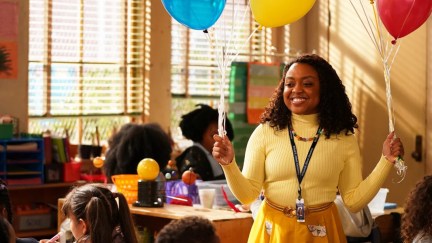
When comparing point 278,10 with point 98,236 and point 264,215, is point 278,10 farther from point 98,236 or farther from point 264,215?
point 98,236

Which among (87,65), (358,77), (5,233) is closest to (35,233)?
(87,65)

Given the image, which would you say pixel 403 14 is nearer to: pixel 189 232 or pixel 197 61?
pixel 189 232

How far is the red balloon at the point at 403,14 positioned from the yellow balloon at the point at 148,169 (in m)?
1.46

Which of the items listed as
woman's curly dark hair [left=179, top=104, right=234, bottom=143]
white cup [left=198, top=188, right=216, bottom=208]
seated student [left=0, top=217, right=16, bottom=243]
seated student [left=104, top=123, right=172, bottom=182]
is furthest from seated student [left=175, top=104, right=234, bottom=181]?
seated student [left=0, top=217, right=16, bottom=243]

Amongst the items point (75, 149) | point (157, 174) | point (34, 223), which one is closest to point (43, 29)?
point (75, 149)

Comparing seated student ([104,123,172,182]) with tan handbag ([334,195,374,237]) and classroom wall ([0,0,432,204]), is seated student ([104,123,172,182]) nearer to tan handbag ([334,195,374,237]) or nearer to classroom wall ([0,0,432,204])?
classroom wall ([0,0,432,204])

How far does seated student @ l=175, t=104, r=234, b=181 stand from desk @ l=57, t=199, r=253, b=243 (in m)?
0.99

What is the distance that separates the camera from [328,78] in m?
3.43

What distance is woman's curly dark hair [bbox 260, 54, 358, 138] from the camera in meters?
3.38

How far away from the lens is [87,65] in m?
6.75

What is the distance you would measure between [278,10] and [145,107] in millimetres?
3486

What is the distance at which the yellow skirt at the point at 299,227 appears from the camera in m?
3.34

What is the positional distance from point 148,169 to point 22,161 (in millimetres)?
1909

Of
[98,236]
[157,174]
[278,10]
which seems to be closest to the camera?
[98,236]
